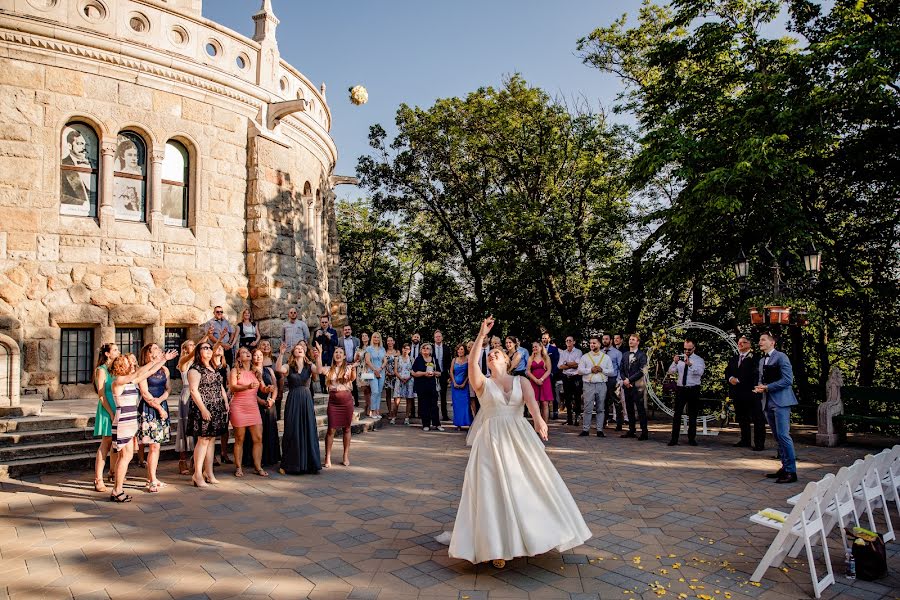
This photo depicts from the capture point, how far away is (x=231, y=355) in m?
12.8

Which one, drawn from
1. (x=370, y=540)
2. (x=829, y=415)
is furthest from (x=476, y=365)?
(x=829, y=415)

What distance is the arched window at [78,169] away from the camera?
11.5 metres

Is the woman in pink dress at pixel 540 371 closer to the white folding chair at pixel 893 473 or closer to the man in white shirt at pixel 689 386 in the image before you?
the man in white shirt at pixel 689 386

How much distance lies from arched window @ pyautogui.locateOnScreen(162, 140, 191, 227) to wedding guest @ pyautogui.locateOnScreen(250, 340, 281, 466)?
5.41 meters

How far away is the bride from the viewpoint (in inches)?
185

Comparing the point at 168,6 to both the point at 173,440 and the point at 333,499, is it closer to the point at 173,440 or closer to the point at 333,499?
the point at 173,440

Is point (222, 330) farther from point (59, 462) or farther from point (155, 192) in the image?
point (59, 462)

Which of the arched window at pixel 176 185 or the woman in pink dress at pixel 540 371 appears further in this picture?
the arched window at pixel 176 185

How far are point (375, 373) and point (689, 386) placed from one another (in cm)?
651

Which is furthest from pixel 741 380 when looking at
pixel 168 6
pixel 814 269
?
pixel 168 6

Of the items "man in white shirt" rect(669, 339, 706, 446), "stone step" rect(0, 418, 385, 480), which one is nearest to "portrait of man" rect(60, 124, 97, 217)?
"stone step" rect(0, 418, 385, 480)

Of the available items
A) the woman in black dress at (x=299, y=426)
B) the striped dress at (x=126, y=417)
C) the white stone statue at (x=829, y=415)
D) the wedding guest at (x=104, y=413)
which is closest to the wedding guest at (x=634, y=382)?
the white stone statue at (x=829, y=415)

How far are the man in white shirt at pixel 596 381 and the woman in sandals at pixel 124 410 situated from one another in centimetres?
777

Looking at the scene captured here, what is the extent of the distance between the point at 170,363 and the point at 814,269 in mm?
12640
